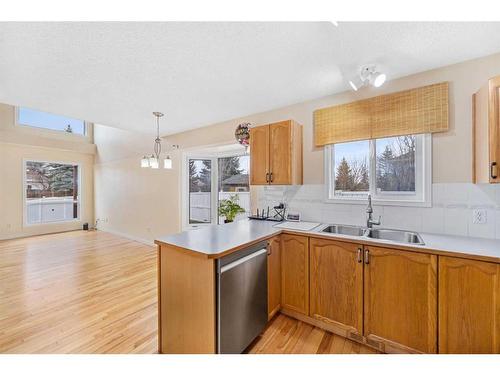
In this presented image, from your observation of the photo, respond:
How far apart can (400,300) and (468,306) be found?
37 centimetres

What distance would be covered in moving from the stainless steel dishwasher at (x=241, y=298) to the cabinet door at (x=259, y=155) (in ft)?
3.33

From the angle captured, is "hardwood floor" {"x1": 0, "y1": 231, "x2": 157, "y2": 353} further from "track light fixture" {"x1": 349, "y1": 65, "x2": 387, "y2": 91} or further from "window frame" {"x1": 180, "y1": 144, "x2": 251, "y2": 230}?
"track light fixture" {"x1": 349, "y1": 65, "x2": 387, "y2": 91}

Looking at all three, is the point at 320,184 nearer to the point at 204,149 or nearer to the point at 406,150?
the point at 406,150

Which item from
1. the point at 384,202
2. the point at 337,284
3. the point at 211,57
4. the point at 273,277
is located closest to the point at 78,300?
the point at 273,277

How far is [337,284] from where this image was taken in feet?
6.20

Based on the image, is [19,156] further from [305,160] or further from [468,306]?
[468,306]

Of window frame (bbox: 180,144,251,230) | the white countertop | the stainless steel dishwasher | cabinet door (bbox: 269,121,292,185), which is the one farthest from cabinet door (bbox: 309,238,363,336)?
window frame (bbox: 180,144,251,230)

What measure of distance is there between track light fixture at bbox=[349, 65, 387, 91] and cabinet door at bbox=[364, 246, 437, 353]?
4.67 feet

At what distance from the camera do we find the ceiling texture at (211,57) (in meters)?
1.51

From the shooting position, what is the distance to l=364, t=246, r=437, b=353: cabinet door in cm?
152

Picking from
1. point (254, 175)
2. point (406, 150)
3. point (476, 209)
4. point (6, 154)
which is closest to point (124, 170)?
point (6, 154)

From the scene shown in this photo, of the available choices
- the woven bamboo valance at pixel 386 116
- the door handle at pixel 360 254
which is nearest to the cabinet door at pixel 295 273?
the door handle at pixel 360 254

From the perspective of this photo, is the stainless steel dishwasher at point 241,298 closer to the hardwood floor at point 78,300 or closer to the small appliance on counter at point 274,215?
the hardwood floor at point 78,300
